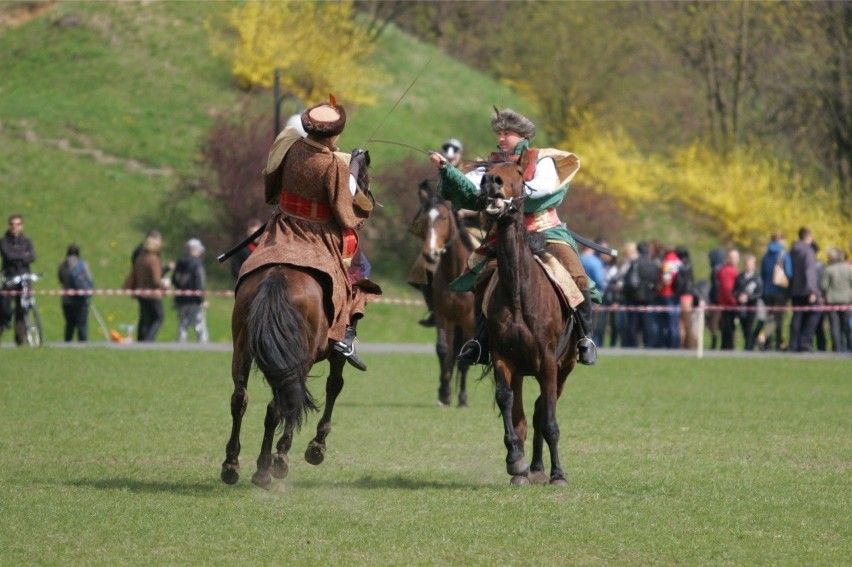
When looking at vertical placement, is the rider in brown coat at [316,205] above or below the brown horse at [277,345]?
above

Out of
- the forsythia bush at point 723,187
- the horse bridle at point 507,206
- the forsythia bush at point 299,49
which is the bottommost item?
the horse bridle at point 507,206

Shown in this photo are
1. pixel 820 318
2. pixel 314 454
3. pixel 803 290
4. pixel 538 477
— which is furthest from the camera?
pixel 820 318

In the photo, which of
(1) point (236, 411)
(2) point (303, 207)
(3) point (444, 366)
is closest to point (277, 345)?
(1) point (236, 411)

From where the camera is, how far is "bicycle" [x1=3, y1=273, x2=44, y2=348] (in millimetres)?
25844

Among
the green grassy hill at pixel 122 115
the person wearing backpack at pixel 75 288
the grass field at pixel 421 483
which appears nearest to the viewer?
the grass field at pixel 421 483

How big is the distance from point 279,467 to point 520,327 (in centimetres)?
203

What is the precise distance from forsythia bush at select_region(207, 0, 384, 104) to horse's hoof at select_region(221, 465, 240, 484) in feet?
125

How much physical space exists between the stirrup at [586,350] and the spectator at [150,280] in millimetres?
18658

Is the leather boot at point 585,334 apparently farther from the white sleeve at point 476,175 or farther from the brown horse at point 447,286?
the brown horse at point 447,286

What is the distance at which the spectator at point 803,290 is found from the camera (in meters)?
27.7

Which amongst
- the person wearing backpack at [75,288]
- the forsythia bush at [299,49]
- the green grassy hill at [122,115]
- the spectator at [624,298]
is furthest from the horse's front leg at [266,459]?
the forsythia bush at [299,49]

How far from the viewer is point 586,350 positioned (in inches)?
447

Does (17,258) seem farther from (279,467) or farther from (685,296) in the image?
(279,467)

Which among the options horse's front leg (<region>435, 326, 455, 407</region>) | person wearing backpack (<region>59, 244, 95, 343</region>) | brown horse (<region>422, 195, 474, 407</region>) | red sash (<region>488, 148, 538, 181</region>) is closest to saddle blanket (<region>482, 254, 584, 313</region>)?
red sash (<region>488, 148, 538, 181</region>)
